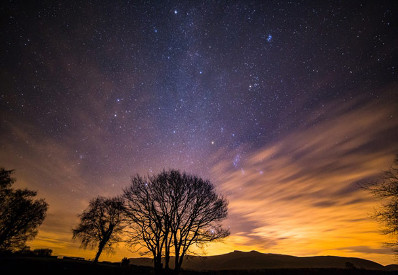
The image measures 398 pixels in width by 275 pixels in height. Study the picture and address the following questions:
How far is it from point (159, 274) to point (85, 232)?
2045 centimetres

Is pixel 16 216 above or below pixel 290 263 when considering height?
above

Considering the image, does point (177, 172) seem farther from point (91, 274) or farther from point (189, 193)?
point (91, 274)

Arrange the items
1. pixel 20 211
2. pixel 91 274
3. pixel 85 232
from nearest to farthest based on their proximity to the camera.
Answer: pixel 91 274 → pixel 20 211 → pixel 85 232

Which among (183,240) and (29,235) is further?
(29,235)

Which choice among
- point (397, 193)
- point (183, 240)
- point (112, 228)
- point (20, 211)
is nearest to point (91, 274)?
point (183, 240)

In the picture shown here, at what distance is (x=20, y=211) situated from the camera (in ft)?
85.9

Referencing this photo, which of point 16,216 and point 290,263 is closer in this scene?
point 16,216

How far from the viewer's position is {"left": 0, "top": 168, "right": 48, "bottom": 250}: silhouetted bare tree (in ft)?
80.2

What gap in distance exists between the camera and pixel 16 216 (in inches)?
1020

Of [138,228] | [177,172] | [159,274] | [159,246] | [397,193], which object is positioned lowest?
[159,274]

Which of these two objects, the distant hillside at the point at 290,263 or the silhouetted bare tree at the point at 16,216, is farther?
the distant hillside at the point at 290,263

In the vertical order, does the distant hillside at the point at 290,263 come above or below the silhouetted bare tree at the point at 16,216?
below

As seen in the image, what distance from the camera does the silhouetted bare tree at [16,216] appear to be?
2444 centimetres

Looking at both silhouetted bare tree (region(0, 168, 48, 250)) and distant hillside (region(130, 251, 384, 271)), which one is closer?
silhouetted bare tree (region(0, 168, 48, 250))
